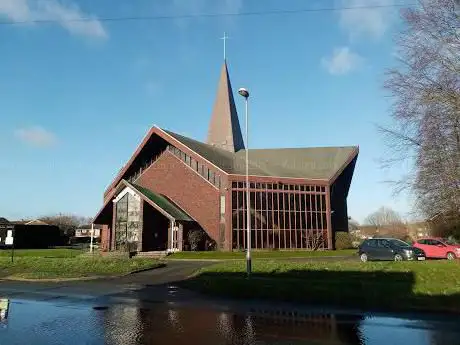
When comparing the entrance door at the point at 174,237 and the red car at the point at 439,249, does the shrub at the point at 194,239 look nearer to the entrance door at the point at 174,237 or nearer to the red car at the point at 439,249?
the entrance door at the point at 174,237

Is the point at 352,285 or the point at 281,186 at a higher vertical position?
the point at 281,186

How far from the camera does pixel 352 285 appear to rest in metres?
14.8

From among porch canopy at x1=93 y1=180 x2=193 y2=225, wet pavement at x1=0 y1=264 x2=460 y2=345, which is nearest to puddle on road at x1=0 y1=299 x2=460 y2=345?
wet pavement at x1=0 y1=264 x2=460 y2=345

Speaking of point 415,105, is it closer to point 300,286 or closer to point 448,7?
point 448,7

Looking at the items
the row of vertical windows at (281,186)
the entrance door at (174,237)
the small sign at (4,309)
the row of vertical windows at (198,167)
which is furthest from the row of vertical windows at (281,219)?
the small sign at (4,309)

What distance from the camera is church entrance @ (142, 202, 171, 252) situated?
40750mm

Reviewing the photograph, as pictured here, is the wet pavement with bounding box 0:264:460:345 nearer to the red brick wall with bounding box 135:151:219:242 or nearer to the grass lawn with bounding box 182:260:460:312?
the grass lawn with bounding box 182:260:460:312

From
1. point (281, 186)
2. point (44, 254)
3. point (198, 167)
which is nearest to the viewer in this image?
point (44, 254)

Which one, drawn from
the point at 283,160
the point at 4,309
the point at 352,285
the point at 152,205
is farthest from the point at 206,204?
the point at 4,309

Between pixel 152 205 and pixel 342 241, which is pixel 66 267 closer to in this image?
pixel 152 205

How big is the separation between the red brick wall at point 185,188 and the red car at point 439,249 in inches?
765

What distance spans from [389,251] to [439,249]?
5666 mm

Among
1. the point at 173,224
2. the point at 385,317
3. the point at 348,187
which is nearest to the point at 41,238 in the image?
the point at 173,224

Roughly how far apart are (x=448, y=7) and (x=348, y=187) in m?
45.8
